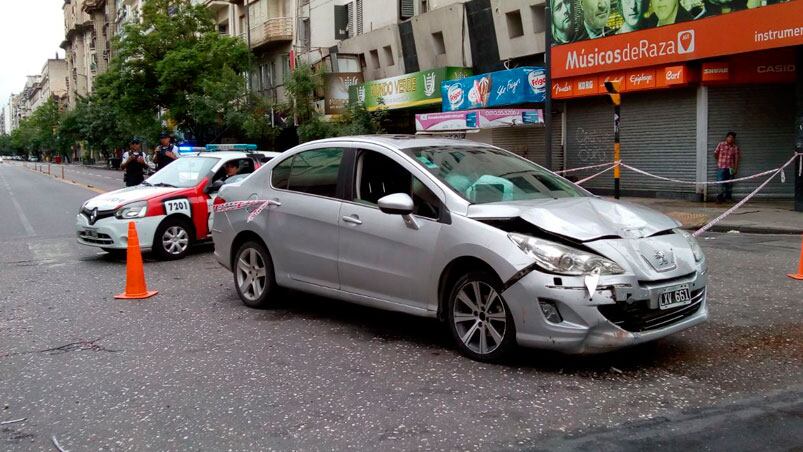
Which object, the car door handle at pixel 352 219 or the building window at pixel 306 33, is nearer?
the car door handle at pixel 352 219

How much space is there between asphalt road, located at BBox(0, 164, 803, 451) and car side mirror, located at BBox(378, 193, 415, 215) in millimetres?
1101

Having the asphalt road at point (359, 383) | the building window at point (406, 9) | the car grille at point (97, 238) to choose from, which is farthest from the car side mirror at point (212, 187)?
the building window at point (406, 9)

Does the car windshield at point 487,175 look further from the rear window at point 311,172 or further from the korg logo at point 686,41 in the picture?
the korg logo at point 686,41

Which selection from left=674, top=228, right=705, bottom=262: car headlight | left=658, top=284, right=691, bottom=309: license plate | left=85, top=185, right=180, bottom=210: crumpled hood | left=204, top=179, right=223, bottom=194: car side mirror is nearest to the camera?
left=658, top=284, right=691, bottom=309: license plate

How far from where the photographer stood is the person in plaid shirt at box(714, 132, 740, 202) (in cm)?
1792

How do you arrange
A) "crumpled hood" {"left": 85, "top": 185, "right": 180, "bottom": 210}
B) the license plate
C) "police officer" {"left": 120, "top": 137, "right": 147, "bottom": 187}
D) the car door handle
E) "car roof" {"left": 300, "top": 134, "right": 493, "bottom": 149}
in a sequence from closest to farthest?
the license plate < the car door handle < "car roof" {"left": 300, "top": 134, "right": 493, "bottom": 149} < "crumpled hood" {"left": 85, "top": 185, "right": 180, "bottom": 210} < "police officer" {"left": 120, "top": 137, "right": 147, "bottom": 187}

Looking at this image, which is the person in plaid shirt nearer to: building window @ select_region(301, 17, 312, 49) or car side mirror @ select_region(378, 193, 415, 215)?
car side mirror @ select_region(378, 193, 415, 215)

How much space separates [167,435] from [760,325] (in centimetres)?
489

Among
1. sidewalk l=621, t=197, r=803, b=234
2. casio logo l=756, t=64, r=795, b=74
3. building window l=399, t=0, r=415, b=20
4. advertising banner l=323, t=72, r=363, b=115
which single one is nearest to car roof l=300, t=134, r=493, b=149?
sidewalk l=621, t=197, r=803, b=234

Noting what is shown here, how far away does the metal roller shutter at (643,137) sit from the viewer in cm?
1931

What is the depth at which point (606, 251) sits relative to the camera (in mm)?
4879

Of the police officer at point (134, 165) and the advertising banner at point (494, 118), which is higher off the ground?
the advertising banner at point (494, 118)

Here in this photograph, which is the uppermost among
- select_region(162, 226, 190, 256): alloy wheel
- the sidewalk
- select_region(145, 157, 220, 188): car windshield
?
select_region(145, 157, 220, 188): car windshield

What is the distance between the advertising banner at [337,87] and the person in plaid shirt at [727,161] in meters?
20.2
